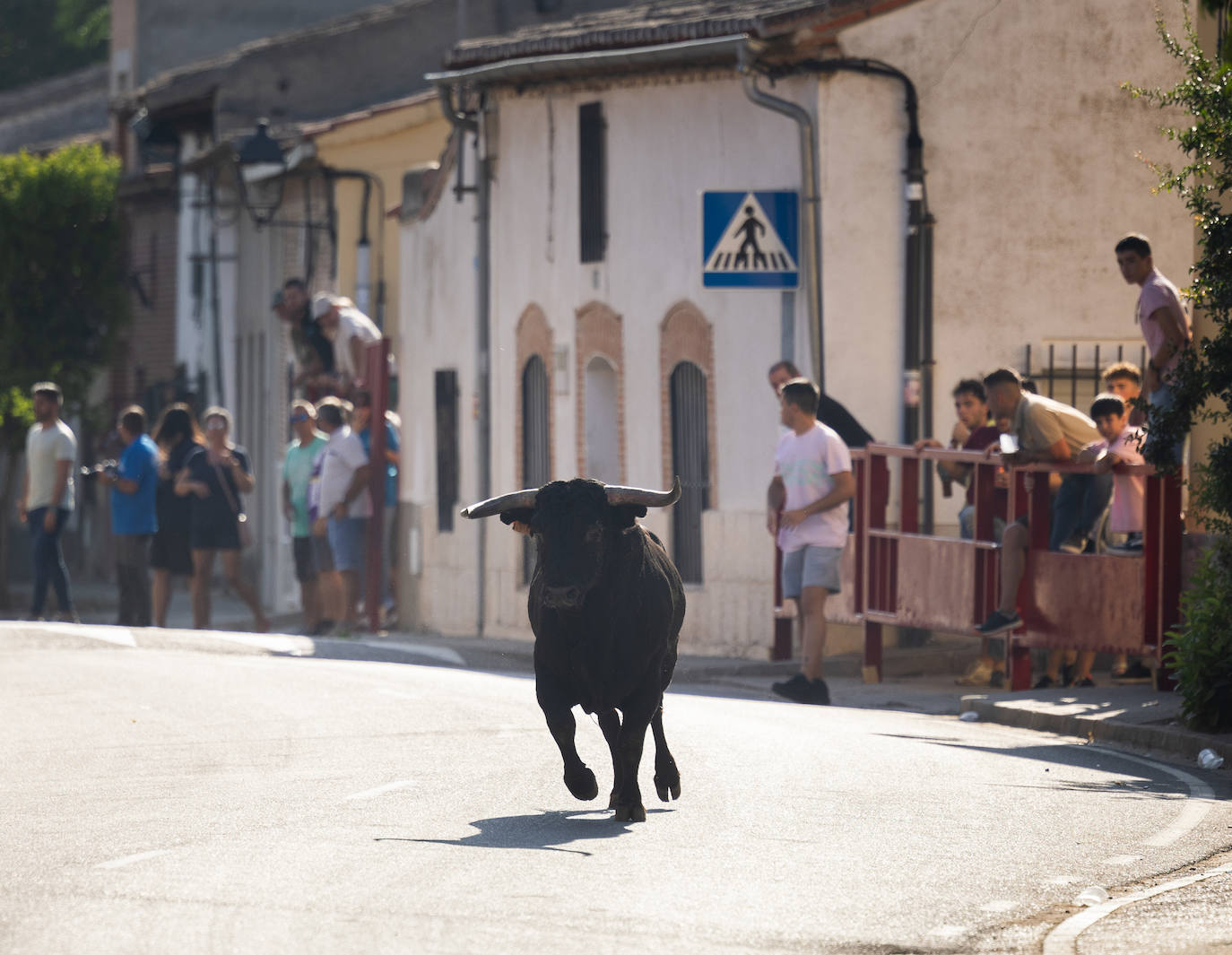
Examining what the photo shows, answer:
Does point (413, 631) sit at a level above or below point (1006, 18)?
below

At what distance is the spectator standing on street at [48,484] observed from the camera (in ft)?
72.0

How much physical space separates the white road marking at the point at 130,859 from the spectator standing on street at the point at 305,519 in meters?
13.9

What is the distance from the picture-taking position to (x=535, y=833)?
8.86 metres

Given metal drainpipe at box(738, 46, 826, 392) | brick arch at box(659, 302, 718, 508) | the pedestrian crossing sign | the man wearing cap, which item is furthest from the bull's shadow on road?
the man wearing cap

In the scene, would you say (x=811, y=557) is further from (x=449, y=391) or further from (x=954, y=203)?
(x=449, y=391)

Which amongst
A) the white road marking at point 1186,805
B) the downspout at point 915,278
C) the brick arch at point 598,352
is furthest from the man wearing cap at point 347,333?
the white road marking at point 1186,805

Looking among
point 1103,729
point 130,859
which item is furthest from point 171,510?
point 130,859

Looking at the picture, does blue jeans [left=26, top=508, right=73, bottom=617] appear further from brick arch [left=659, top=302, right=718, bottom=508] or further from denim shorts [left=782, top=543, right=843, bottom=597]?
denim shorts [left=782, top=543, right=843, bottom=597]

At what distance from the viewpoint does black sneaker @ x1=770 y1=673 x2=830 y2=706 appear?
15820 mm

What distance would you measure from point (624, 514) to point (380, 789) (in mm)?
1570

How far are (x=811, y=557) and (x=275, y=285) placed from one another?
69.7 ft

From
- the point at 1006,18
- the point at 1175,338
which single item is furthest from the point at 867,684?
the point at 1006,18

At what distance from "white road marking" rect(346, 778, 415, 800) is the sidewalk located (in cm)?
426

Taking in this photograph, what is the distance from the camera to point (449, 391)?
84.3 feet
